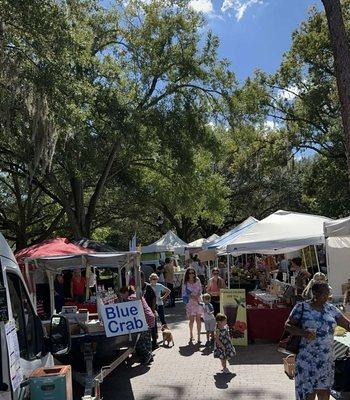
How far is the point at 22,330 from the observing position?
161 inches

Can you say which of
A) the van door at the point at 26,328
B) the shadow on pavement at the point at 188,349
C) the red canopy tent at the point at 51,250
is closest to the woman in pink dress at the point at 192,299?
the shadow on pavement at the point at 188,349

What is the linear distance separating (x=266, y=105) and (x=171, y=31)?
9.31 metres

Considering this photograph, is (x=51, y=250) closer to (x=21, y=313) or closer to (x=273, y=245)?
(x=273, y=245)

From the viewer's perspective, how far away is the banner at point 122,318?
804 cm

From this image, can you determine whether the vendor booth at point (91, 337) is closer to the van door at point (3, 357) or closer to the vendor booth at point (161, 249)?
the van door at point (3, 357)

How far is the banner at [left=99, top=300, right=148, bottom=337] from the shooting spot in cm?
804

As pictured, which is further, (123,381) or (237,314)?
(237,314)

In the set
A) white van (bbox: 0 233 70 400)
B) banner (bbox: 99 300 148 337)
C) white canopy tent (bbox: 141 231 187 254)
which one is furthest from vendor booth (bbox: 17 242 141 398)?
white canopy tent (bbox: 141 231 187 254)

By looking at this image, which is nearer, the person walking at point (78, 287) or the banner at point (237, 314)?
the banner at point (237, 314)

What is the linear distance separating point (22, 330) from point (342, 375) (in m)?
3.29

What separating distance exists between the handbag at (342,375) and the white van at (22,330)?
2.78 m

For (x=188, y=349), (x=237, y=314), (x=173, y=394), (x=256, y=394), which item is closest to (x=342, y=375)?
(x=256, y=394)

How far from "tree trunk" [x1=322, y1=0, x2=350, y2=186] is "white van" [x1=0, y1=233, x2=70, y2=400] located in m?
6.03

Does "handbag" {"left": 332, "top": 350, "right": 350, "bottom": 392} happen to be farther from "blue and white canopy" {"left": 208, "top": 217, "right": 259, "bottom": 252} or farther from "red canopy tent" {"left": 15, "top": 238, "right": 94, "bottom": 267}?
"blue and white canopy" {"left": 208, "top": 217, "right": 259, "bottom": 252}
